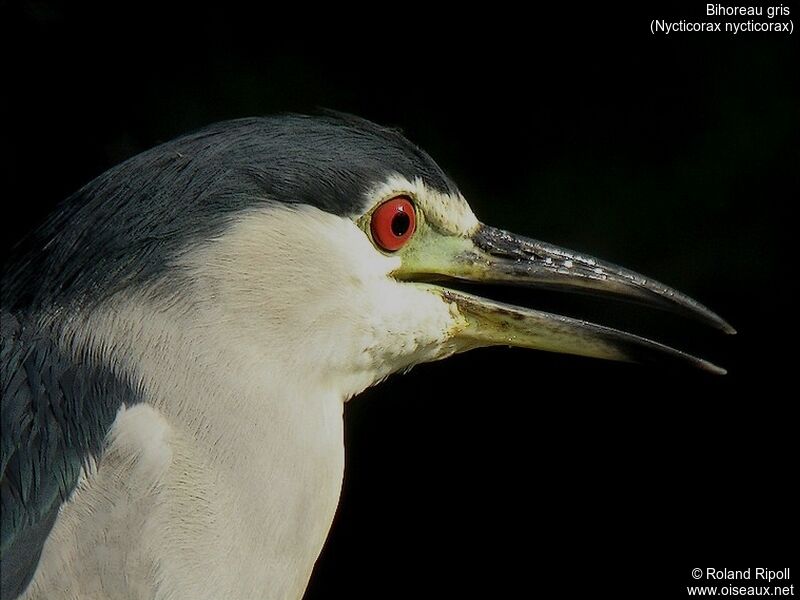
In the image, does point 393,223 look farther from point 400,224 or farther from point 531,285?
point 531,285

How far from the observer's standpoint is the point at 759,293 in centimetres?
298

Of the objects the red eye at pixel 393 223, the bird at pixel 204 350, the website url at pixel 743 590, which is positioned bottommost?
the website url at pixel 743 590

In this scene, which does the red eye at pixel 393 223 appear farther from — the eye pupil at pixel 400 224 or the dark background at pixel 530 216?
the dark background at pixel 530 216

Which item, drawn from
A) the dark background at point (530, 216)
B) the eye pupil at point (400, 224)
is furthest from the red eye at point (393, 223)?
the dark background at point (530, 216)

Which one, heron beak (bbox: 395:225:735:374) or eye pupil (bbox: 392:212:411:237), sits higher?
eye pupil (bbox: 392:212:411:237)

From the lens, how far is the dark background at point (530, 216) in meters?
2.90

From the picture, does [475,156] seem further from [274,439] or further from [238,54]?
[274,439]

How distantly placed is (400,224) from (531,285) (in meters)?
0.28

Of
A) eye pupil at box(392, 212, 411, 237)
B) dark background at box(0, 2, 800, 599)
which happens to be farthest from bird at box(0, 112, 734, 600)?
dark background at box(0, 2, 800, 599)

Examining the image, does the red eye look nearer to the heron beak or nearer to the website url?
the heron beak

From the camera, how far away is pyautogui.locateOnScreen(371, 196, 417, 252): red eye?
1.64m

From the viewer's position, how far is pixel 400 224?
1667 millimetres

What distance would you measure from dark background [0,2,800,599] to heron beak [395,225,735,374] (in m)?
1.09

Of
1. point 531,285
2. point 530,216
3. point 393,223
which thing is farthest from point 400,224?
point 530,216
